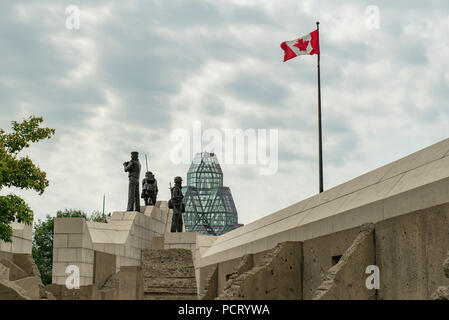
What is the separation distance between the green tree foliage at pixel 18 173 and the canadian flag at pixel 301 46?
976cm

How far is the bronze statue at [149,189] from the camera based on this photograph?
130 ft

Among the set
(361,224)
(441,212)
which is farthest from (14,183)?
(441,212)

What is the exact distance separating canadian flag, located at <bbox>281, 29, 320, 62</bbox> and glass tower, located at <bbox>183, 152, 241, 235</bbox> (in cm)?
8809

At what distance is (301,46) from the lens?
2614 cm

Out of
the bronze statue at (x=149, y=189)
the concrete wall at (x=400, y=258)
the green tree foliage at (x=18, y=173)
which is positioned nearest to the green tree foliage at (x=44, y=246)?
→ the bronze statue at (x=149, y=189)

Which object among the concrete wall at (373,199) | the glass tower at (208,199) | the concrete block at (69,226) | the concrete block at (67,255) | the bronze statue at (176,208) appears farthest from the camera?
the glass tower at (208,199)

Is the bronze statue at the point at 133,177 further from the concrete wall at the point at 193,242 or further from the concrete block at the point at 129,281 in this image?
the concrete block at the point at 129,281

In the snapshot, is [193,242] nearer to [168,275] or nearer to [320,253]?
[168,275]

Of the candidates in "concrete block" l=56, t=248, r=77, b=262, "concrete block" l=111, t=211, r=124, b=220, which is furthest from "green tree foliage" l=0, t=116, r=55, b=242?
"concrete block" l=111, t=211, r=124, b=220

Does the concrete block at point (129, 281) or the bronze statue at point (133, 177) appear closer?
the concrete block at point (129, 281)

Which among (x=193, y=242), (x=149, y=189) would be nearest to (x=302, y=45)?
(x=193, y=242)

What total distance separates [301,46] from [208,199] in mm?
89181
